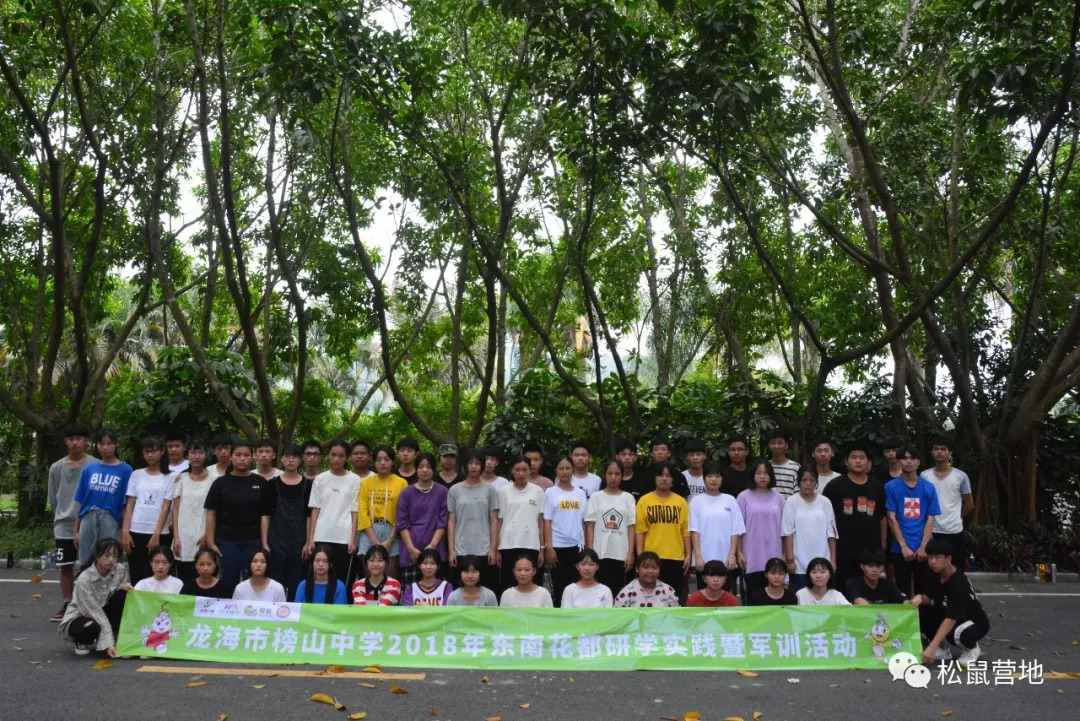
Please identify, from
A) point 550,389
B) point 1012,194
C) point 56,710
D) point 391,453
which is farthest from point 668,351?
point 56,710

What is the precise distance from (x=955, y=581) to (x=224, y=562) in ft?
17.0

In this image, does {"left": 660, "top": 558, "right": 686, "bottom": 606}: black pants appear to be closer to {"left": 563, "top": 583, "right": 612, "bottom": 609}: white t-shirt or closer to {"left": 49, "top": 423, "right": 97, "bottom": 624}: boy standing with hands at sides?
{"left": 563, "top": 583, "right": 612, "bottom": 609}: white t-shirt

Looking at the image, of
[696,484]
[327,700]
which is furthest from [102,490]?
[696,484]

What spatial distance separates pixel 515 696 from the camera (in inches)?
228

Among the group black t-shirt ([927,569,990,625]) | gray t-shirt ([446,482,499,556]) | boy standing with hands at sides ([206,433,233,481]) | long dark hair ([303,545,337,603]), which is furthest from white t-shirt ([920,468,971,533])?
boy standing with hands at sides ([206,433,233,481])

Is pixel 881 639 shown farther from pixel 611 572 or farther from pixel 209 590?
pixel 209 590

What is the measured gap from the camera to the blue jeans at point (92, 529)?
756 centimetres

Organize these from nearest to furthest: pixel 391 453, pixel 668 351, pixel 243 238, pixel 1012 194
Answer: pixel 391 453
pixel 1012 194
pixel 243 238
pixel 668 351

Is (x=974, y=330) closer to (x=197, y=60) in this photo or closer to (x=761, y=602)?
(x=761, y=602)

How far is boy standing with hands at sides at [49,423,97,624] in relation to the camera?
7793 millimetres

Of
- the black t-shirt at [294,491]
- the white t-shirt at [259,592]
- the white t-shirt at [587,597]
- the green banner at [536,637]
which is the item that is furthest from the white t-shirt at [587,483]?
the white t-shirt at [259,592]

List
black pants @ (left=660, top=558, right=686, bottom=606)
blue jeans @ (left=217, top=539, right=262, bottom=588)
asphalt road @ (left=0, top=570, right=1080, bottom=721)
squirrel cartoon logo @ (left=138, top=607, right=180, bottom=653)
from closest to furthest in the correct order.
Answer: asphalt road @ (left=0, top=570, right=1080, bottom=721) < squirrel cartoon logo @ (left=138, top=607, right=180, bottom=653) < blue jeans @ (left=217, top=539, right=262, bottom=588) < black pants @ (left=660, top=558, right=686, bottom=606)

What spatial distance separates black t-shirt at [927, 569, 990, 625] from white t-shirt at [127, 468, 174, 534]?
5679 mm

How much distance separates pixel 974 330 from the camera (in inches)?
570
